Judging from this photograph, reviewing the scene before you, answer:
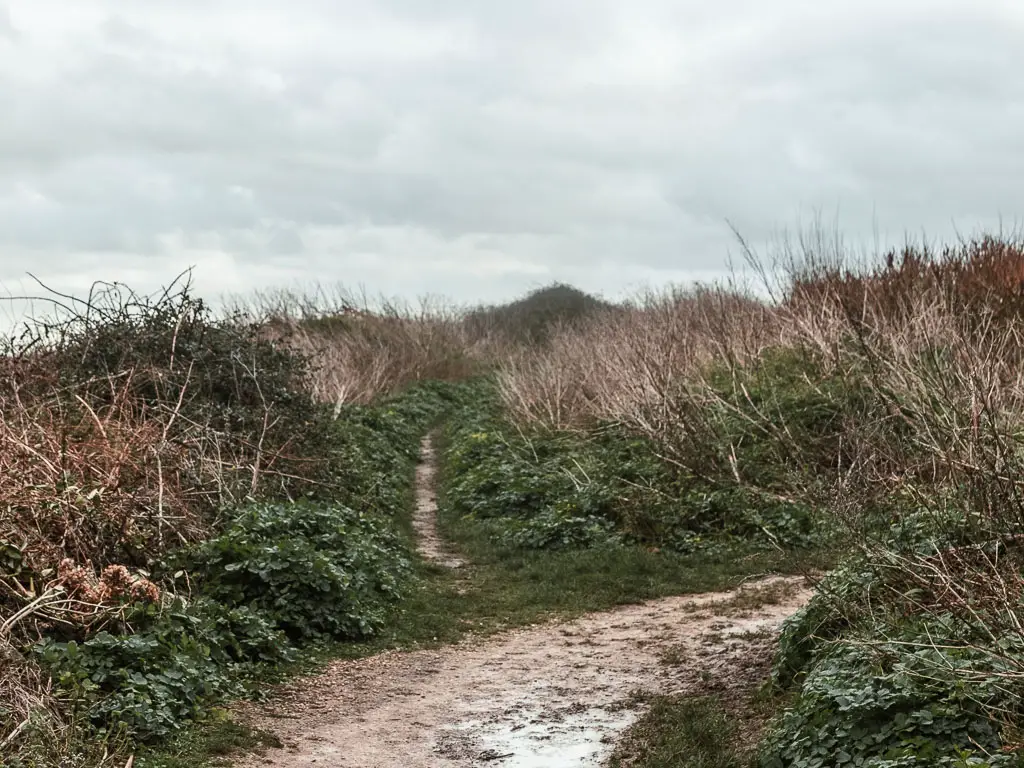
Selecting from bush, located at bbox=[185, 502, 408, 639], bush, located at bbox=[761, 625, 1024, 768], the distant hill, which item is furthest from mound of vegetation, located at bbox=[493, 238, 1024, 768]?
the distant hill

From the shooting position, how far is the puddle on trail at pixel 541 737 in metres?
5.77

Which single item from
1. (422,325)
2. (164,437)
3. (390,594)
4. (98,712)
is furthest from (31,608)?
(422,325)

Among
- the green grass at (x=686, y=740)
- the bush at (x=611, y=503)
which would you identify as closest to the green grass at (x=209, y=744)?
the green grass at (x=686, y=740)

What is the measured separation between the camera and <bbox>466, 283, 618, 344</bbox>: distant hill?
141 feet

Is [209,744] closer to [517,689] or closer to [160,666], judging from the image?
[160,666]

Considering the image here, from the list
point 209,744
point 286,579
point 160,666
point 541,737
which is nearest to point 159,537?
point 286,579

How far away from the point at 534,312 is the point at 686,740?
42348 mm

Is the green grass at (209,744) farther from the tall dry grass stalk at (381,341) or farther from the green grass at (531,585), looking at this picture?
the tall dry grass stalk at (381,341)

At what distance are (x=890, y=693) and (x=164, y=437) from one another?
22.2 ft

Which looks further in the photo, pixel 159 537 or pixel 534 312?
pixel 534 312

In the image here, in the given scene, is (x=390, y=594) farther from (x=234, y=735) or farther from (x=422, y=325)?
(x=422, y=325)

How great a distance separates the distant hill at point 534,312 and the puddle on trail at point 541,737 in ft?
114

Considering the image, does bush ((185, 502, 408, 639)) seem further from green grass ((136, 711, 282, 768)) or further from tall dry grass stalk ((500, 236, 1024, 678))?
tall dry grass stalk ((500, 236, 1024, 678))

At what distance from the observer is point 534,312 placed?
47.7 m
